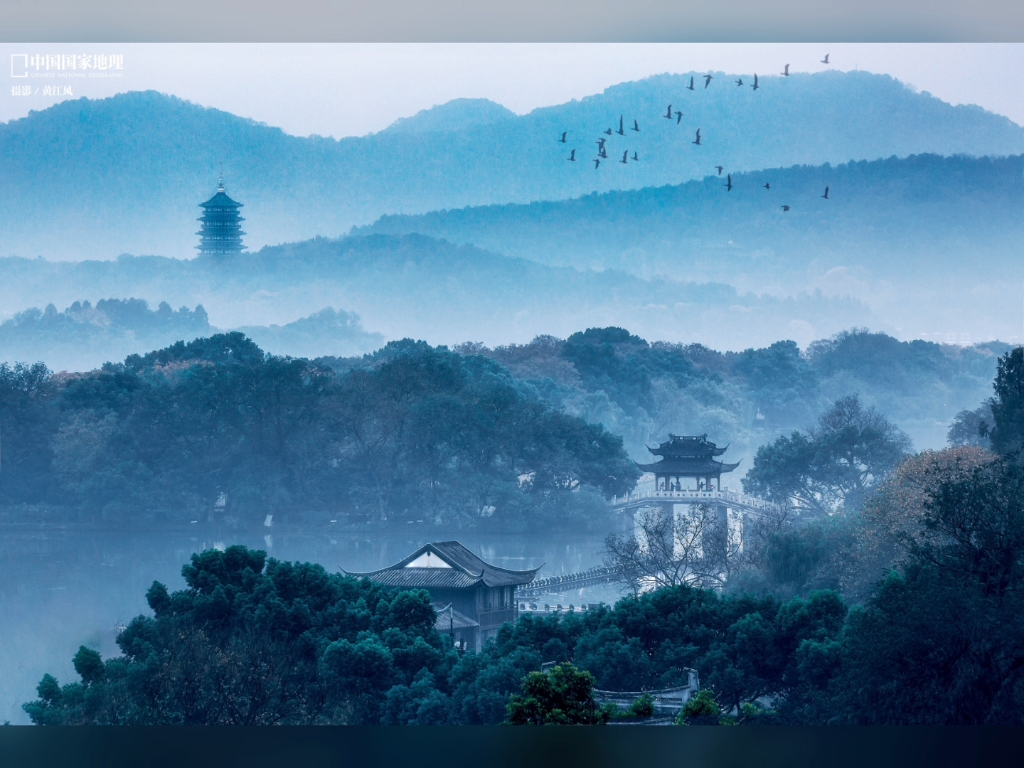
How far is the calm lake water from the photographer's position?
588cm

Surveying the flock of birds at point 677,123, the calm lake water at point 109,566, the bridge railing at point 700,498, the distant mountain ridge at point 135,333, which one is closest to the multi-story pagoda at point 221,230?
the distant mountain ridge at point 135,333

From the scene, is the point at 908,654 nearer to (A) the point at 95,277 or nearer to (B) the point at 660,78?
(B) the point at 660,78

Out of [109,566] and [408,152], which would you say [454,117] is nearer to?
[408,152]

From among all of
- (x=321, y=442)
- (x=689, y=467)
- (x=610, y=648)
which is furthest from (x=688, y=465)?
(x=321, y=442)

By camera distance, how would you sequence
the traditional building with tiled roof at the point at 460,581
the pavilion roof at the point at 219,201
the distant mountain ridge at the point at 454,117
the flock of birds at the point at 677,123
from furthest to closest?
the traditional building with tiled roof at the point at 460,581 → the pavilion roof at the point at 219,201 → the distant mountain ridge at the point at 454,117 → the flock of birds at the point at 677,123

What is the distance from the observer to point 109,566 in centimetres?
624

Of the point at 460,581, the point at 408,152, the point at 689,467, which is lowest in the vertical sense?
the point at 460,581

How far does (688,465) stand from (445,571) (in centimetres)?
156

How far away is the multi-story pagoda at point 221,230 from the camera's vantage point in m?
6.14

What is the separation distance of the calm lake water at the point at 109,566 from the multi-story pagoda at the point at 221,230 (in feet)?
5.30

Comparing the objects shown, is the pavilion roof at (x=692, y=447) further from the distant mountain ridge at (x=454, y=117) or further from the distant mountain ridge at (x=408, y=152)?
the distant mountain ridge at (x=454, y=117)

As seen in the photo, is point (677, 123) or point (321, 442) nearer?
point (677, 123)

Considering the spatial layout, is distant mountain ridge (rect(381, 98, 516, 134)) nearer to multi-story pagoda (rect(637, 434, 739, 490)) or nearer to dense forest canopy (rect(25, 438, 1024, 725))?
multi-story pagoda (rect(637, 434, 739, 490))

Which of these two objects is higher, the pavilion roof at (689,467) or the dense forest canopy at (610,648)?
the pavilion roof at (689,467)
